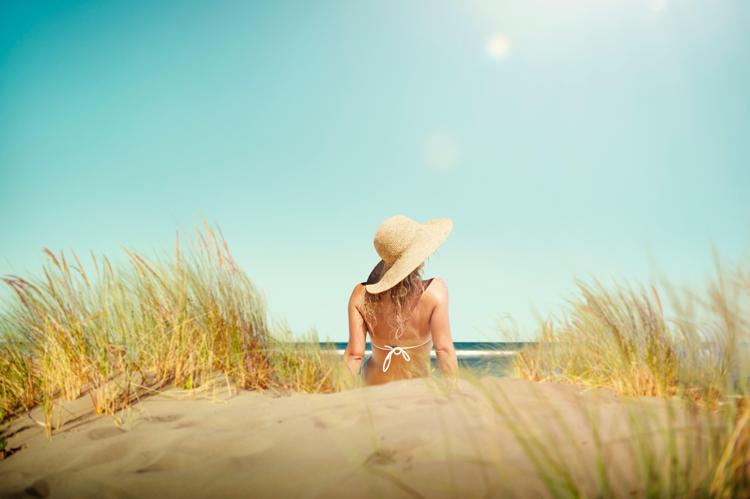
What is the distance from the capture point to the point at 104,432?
2.54 m

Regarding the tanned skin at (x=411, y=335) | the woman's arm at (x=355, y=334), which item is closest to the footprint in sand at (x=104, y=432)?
the tanned skin at (x=411, y=335)

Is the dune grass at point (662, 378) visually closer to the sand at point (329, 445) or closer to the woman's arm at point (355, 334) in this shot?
the sand at point (329, 445)

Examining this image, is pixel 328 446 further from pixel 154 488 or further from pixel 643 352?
pixel 643 352

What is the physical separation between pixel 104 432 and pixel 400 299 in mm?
2088

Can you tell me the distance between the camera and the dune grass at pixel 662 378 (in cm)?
139

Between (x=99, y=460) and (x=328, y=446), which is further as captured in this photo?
(x=99, y=460)

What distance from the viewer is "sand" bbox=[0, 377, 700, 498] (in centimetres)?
170

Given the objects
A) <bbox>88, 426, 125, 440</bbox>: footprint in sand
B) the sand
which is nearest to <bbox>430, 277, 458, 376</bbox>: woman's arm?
the sand

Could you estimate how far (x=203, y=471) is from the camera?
6.47ft

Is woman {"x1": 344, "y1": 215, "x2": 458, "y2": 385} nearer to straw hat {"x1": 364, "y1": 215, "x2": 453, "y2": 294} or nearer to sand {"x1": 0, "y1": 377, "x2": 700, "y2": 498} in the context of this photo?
straw hat {"x1": 364, "y1": 215, "x2": 453, "y2": 294}

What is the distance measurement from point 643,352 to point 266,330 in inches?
94.8

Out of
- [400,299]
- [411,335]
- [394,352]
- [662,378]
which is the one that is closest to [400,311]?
[400,299]

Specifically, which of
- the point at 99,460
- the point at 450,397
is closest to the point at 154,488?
the point at 99,460

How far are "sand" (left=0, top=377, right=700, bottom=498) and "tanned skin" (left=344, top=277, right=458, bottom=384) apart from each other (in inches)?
34.1
